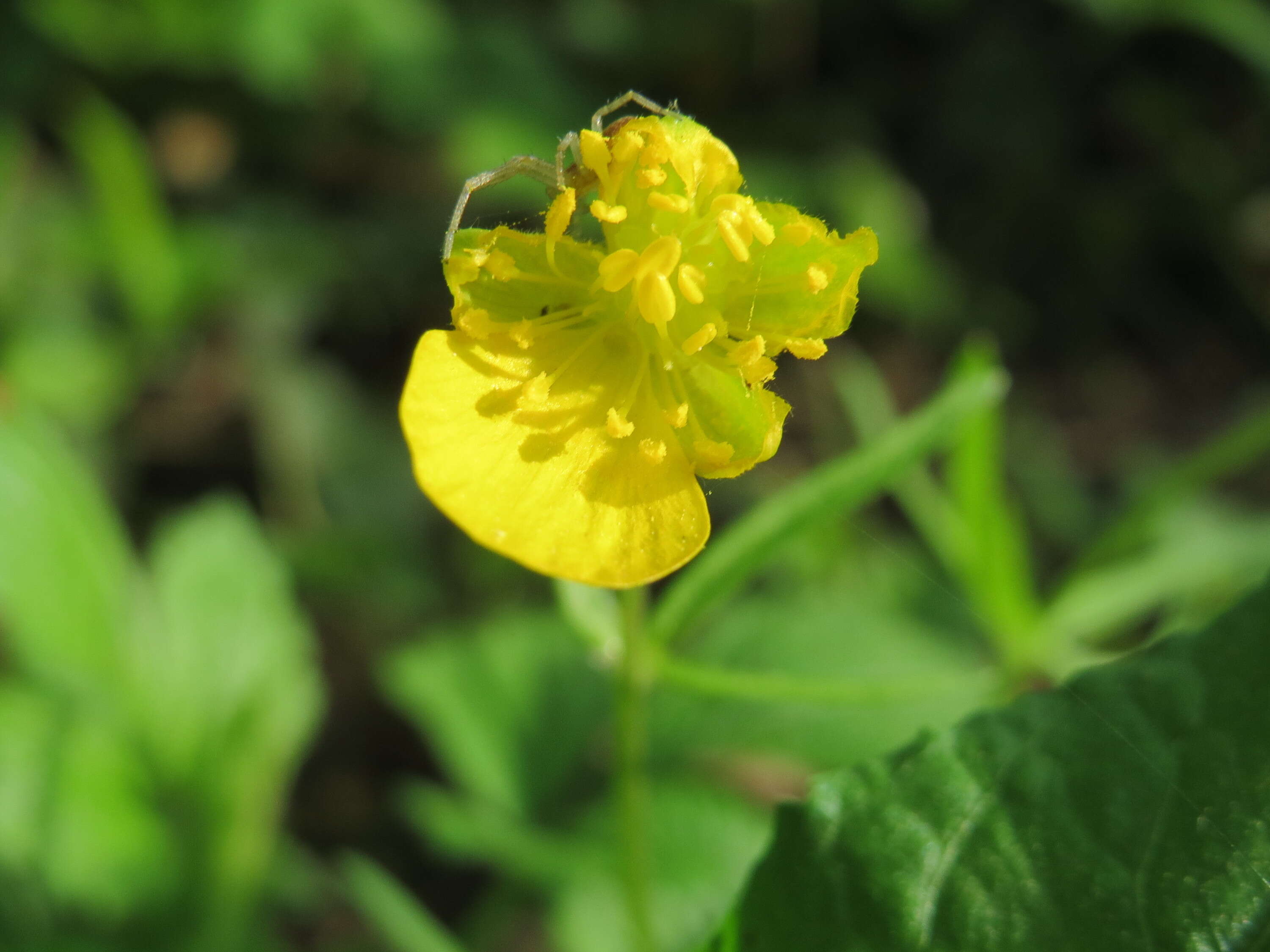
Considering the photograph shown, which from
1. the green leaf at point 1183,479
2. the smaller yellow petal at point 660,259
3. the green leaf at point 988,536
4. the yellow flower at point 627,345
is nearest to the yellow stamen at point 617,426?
the yellow flower at point 627,345

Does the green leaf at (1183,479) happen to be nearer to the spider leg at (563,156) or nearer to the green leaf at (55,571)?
the spider leg at (563,156)

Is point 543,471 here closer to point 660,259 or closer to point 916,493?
point 660,259

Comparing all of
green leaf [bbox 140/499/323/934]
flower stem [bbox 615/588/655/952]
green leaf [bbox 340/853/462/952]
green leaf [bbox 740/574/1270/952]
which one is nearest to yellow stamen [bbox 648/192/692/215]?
flower stem [bbox 615/588/655/952]

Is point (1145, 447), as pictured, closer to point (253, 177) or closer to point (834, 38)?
point (834, 38)

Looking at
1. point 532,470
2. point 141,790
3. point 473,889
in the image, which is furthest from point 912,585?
point 532,470

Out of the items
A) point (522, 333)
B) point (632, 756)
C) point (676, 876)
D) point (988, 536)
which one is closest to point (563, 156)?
point (522, 333)
